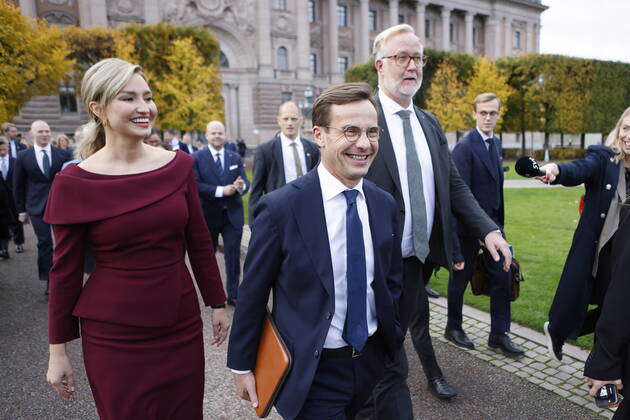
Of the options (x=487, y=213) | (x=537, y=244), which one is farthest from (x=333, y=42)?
(x=487, y=213)

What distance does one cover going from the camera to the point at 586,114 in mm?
35094

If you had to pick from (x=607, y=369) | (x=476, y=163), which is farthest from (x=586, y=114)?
(x=607, y=369)

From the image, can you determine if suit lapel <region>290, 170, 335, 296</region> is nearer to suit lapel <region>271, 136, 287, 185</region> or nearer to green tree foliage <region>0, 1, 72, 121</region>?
suit lapel <region>271, 136, 287, 185</region>

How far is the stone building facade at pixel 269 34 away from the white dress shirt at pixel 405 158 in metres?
26.8

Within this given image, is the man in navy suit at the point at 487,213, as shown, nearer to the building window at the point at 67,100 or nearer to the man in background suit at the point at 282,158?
the man in background suit at the point at 282,158

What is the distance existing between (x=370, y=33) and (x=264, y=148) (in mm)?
55144

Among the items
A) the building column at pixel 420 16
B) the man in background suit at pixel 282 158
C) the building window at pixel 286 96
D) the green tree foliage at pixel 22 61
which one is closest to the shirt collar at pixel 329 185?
the man in background suit at pixel 282 158

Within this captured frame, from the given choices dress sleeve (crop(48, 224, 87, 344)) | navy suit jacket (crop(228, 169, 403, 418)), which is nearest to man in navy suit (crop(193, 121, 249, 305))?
dress sleeve (crop(48, 224, 87, 344))

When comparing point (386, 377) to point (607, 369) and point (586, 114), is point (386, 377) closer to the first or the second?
point (607, 369)

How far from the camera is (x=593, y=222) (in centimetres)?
323

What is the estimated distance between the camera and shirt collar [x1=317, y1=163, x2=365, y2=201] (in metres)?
2.10

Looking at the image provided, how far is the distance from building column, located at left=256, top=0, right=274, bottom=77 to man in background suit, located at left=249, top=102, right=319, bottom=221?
40888 millimetres

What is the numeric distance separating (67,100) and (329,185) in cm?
4169

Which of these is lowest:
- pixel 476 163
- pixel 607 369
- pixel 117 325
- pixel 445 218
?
pixel 607 369
